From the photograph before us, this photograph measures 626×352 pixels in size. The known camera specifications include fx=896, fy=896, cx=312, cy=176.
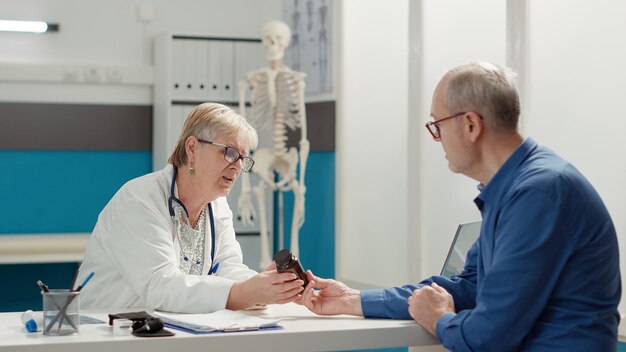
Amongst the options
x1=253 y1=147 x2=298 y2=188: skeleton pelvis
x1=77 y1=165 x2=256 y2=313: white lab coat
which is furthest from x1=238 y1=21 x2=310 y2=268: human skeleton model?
x1=77 y1=165 x2=256 y2=313: white lab coat

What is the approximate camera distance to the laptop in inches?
91.9

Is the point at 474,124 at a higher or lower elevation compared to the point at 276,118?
lower

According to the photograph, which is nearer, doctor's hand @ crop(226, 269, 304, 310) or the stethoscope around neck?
doctor's hand @ crop(226, 269, 304, 310)

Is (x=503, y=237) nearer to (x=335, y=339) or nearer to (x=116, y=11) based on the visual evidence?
(x=335, y=339)

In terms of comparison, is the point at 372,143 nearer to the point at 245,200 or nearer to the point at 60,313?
the point at 245,200

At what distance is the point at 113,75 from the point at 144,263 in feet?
10.7

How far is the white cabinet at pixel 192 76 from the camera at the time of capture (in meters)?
5.08

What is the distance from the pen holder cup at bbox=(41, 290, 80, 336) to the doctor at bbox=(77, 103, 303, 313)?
330 mm

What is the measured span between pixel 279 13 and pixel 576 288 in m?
4.02

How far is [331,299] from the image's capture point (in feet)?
6.88

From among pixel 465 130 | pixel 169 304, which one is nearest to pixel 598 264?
pixel 465 130

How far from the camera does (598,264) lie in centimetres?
172

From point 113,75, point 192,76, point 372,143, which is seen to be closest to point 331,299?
point 372,143

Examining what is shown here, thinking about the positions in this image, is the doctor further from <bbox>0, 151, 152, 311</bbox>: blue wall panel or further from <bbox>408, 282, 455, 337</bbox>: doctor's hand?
<bbox>0, 151, 152, 311</bbox>: blue wall panel
